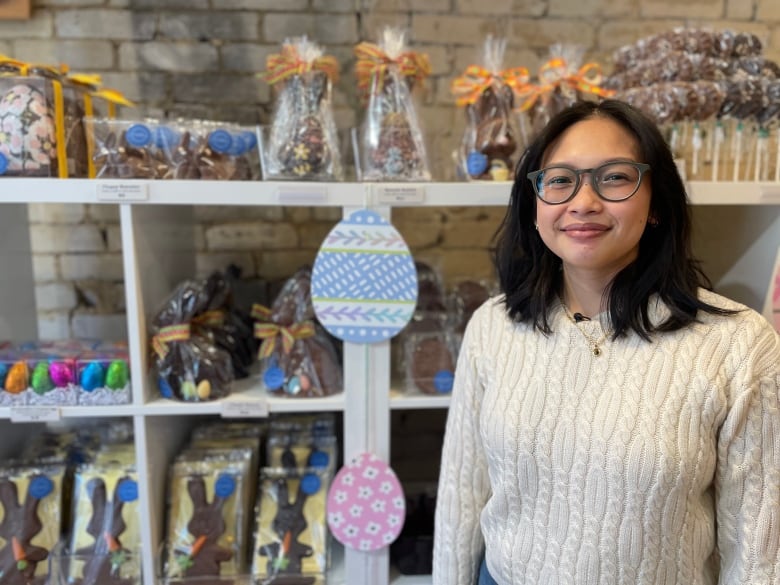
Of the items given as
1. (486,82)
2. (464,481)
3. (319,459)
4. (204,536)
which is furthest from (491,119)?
(204,536)

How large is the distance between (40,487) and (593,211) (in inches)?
53.9

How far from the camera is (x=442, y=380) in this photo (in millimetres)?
1401

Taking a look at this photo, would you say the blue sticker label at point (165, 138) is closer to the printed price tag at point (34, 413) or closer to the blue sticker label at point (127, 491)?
the printed price tag at point (34, 413)

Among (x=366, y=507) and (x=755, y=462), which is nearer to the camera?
(x=755, y=462)

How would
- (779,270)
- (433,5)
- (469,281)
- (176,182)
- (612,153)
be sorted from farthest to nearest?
(433,5) → (469,281) → (779,270) → (176,182) → (612,153)

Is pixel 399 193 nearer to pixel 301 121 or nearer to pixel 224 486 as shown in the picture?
pixel 301 121

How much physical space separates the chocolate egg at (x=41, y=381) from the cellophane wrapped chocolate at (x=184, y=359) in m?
0.22

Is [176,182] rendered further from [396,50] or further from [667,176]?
[667,176]

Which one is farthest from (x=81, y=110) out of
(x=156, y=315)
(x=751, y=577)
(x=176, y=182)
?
(x=751, y=577)

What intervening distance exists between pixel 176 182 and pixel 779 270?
135 centimetres

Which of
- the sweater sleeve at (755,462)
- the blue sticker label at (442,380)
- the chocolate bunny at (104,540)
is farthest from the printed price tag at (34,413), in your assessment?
the sweater sleeve at (755,462)

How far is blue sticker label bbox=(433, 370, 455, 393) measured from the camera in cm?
140

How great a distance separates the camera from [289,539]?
145 centimetres

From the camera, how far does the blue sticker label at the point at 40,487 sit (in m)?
1.41
